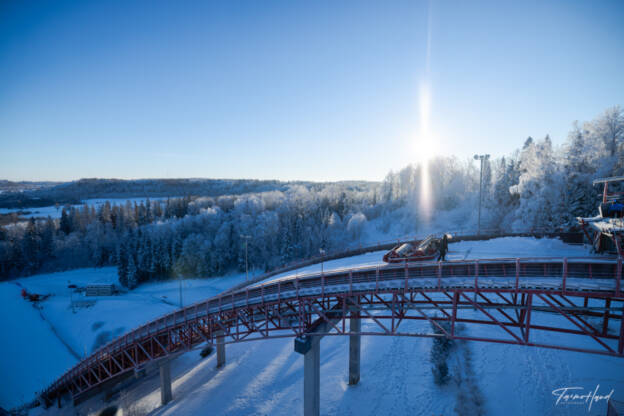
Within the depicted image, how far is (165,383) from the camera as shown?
21.8 m

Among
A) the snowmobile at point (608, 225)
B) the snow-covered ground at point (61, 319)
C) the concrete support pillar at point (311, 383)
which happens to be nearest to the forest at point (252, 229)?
the snow-covered ground at point (61, 319)

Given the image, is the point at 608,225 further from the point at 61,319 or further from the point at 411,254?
the point at 61,319

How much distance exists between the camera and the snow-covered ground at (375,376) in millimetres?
16500

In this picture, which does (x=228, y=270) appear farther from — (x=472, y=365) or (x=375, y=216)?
(x=472, y=365)

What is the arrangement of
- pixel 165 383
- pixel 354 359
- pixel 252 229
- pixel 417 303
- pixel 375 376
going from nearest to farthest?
pixel 417 303 < pixel 354 359 < pixel 375 376 < pixel 165 383 < pixel 252 229

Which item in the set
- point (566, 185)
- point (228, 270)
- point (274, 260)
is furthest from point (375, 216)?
point (566, 185)

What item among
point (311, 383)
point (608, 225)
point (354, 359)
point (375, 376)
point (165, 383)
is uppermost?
point (608, 225)

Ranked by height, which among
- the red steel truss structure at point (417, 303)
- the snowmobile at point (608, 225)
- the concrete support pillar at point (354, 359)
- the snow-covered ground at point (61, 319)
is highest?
the snowmobile at point (608, 225)

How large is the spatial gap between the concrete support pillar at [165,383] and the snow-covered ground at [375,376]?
2.61 ft

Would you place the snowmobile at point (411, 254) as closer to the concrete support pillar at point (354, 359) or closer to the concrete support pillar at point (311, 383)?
the concrete support pillar at point (354, 359)

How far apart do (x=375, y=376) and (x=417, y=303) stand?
9981mm

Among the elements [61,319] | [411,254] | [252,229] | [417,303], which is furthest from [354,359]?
[252,229]

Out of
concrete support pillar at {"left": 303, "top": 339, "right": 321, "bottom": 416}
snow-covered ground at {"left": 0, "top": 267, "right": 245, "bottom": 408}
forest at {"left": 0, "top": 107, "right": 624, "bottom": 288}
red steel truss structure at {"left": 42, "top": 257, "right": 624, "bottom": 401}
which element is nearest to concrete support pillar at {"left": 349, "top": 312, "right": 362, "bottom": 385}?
red steel truss structure at {"left": 42, "top": 257, "right": 624, "bottom": 401}

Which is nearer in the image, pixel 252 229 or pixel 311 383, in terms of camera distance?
pixel 311 383
